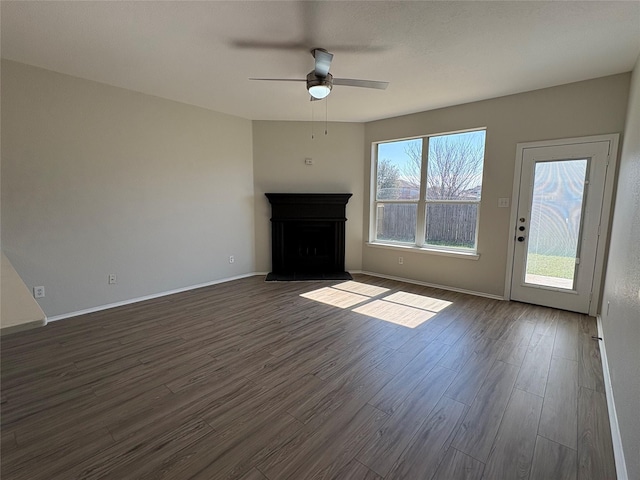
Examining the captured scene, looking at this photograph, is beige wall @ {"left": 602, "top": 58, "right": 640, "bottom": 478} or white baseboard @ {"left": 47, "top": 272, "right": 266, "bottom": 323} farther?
white baseboard @ {"left": 47, "top": 272, "right": 266, "bottom": 323}

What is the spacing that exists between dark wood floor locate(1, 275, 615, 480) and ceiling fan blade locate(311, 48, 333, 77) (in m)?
2.52

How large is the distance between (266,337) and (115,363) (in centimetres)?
127

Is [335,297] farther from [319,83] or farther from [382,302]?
[319,83]

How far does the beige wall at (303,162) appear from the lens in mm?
5137

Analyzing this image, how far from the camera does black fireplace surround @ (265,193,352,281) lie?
16.8 feet

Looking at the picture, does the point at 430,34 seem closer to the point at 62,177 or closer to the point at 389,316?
the point at 389,316

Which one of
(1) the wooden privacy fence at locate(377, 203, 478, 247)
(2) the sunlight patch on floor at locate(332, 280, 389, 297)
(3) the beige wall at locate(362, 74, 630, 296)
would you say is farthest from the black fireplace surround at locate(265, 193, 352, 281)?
(3) the beige wall at locate(362, 74, 630, 296)

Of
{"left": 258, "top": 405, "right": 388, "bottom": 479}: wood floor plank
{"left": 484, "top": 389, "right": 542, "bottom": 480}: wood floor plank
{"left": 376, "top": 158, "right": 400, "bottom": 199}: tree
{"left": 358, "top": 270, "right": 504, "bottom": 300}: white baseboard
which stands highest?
{"left": 376, "top": 158, "right": 400, "bottom": 199}: tree

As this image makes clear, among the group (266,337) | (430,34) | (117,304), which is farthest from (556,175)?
(117,304)

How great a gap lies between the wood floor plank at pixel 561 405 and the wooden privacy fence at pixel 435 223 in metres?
2.23

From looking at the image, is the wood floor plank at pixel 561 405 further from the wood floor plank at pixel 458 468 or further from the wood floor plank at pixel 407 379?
the wood floor plank at pixel 407 379

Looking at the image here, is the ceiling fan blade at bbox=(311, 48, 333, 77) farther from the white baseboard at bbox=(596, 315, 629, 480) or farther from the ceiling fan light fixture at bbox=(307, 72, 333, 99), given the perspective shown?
the white baseboard at bbox=(596, 315, 629, 480)

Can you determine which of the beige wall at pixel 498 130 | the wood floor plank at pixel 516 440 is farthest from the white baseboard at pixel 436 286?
the wood floor plank at pixel 516 440

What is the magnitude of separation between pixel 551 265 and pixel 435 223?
159 centimetres
